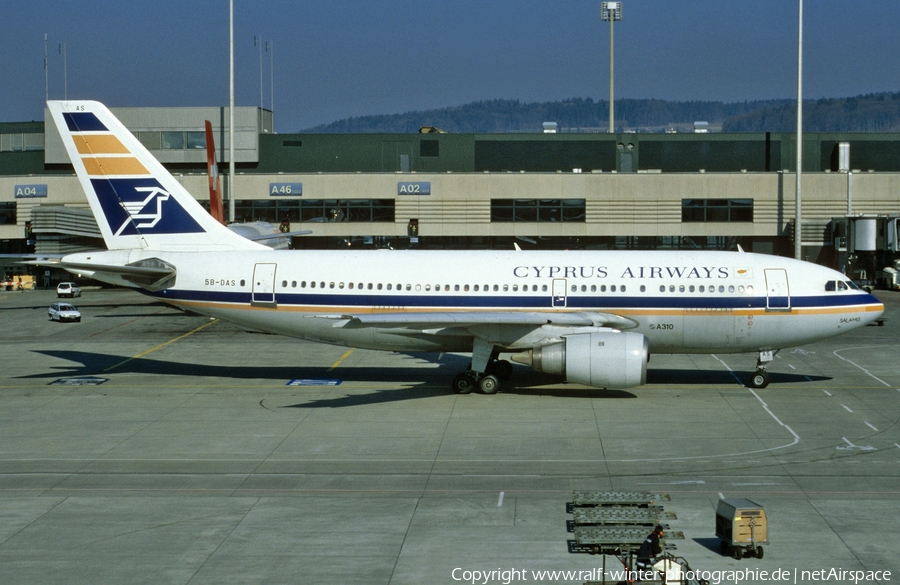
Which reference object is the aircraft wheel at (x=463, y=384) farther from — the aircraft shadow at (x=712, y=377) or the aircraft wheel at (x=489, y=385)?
the aircraft shadow at (x=712, y=377)

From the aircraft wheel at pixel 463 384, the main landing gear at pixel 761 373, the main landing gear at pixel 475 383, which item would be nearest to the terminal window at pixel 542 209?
the main landing gear at pixel 761 373

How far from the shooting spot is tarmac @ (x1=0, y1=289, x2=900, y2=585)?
61.2 feet

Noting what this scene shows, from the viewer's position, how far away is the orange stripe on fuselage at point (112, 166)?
3744 cm

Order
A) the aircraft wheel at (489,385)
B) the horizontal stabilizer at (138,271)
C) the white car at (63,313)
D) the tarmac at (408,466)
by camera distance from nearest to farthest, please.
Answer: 1. the tarmac at (408,466)
2. the aircraft wheel at (489,385)
3. the horizontal stabilizer at (138,271)
4. the white car at (63,313)

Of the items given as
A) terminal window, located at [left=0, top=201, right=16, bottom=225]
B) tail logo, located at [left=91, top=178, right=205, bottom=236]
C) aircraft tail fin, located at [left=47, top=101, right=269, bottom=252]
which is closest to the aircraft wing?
aircraft tail fin, located at [left=47, top=101, right=269, bottom=252]

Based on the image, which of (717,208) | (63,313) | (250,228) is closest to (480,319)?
(250,228)

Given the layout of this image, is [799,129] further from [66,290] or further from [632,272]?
[66,290]

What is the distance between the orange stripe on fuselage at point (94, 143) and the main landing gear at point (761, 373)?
84.4ft

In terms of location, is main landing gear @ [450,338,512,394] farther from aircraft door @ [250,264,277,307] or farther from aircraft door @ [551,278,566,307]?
aircraft door @ [250,264,277,307]

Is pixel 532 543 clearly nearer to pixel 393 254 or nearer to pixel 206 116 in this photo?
pixel 393 254

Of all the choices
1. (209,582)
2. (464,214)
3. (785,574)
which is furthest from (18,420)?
(464,214)

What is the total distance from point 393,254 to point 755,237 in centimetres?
4833

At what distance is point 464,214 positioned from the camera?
257 feet

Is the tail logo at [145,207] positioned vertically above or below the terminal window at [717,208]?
below
